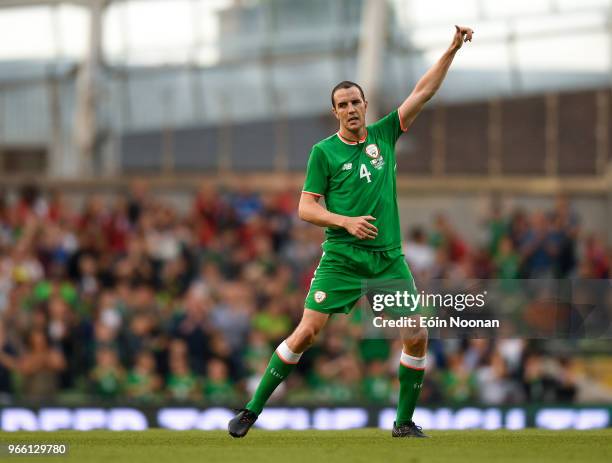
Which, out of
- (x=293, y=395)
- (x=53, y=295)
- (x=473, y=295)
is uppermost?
(x=473, y=295)

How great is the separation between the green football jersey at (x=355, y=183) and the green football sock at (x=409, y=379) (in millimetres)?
851

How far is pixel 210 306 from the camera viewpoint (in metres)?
17.7

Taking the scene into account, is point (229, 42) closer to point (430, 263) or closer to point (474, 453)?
point (430, 263)

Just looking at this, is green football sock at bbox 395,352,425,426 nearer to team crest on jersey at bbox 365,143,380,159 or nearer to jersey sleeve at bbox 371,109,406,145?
team crest on jersey at bbox 365,143,380,159

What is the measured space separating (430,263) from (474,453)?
414 inches

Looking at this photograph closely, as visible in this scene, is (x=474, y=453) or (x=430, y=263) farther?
(x=430, y=263)

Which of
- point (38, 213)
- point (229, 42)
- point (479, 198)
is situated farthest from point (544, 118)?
point (38, 213)

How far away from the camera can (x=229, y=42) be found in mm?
25016

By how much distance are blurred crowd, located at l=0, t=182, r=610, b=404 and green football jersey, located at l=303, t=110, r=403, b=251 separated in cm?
623

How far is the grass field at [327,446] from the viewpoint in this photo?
833 centimetres

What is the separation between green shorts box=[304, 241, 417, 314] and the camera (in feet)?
30.8
